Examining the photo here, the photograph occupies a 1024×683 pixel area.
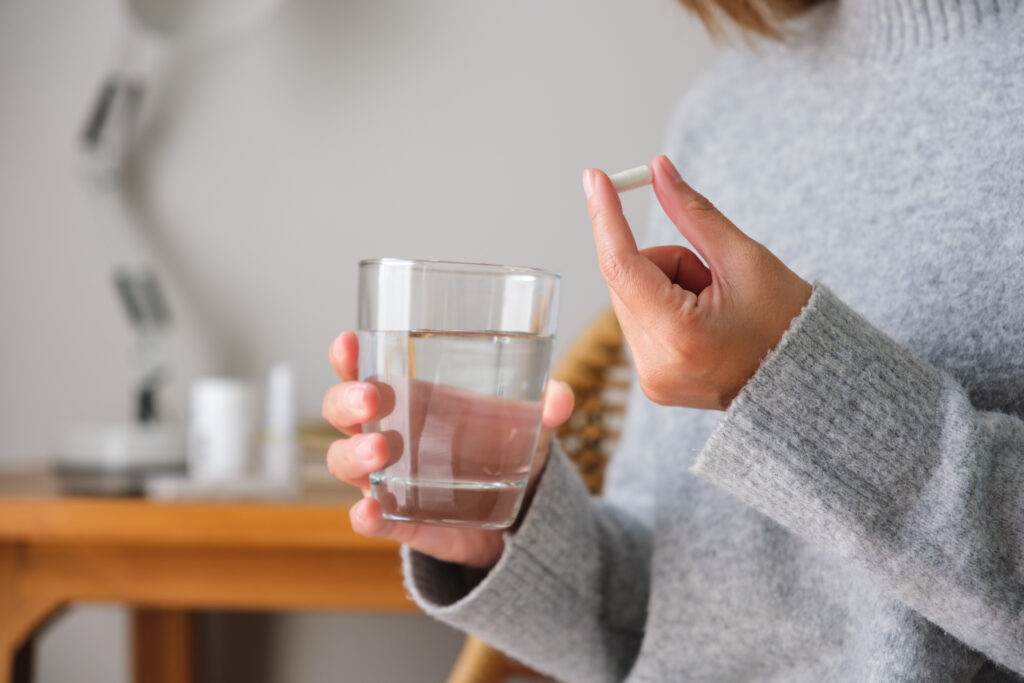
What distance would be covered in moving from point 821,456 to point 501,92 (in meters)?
1.15

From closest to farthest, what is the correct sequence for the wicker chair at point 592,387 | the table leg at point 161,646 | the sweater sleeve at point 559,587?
1. the sweater sleeve at point 559,587
2. the wicker chair at point 592,387
3. the table leg at point 161,646

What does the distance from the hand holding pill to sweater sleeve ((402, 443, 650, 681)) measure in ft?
0.72

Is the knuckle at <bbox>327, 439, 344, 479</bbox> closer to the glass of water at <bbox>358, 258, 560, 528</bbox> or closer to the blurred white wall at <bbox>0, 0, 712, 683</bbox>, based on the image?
the glass of water at <bbox>358, 258, 560, 528</bbox>

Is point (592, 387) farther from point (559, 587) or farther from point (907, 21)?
point (907, 21)

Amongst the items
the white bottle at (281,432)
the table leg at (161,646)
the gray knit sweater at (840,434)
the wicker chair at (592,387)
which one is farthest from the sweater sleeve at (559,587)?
the table leg at (161,646)

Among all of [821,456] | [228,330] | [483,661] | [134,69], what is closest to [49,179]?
[134,69]

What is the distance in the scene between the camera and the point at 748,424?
0.41 meters

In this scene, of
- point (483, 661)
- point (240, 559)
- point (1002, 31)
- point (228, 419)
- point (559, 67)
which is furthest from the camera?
point (559, 67)

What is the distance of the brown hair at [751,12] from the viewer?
0.67 m

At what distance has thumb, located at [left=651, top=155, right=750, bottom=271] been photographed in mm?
391

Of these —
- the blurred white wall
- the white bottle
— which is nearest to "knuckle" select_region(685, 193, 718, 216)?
the white bottle

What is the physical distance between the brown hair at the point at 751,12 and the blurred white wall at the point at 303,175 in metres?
0.70

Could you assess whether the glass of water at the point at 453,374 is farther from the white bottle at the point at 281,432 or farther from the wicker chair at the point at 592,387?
the white bottle at the point at 281,432

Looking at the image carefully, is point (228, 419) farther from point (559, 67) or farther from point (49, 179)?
point (559, 67)
